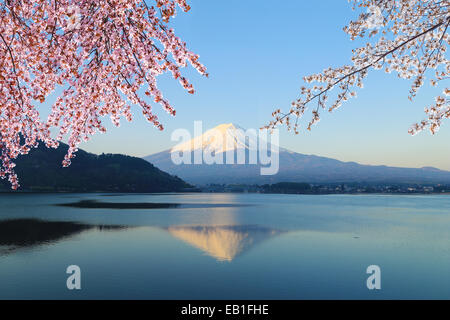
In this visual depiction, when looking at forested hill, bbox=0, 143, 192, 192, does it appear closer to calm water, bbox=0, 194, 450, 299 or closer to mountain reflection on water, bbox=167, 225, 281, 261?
calm water, bbox=0, 194, 450, 299

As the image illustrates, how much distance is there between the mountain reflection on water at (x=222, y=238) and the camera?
2020cm

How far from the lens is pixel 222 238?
80.8 feet

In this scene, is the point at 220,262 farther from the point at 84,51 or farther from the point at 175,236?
the point at 84,51

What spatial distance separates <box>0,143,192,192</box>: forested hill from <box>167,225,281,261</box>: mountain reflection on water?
95.0 m

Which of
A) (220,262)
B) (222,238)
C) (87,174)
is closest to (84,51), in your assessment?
(220,262)

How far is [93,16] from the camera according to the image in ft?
13.9

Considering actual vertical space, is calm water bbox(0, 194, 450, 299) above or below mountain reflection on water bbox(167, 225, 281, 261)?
above

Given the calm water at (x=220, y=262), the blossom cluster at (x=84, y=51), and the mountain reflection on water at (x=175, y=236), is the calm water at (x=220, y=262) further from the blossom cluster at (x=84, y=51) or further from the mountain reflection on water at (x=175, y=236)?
the blossom cluster at (x=84, y=51)

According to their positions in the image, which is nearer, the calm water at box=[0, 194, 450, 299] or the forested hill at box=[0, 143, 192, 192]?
the calm water at box=[0, 194, 450, 299]

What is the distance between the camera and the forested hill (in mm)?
113812

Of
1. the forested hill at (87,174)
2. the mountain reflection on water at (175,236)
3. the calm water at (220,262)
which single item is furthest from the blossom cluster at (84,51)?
the forested hill at (87,174)

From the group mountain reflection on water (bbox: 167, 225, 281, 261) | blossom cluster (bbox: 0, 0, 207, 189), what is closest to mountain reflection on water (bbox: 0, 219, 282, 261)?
mountain reflection on water (bbox: 167, 225, 281, 261)
